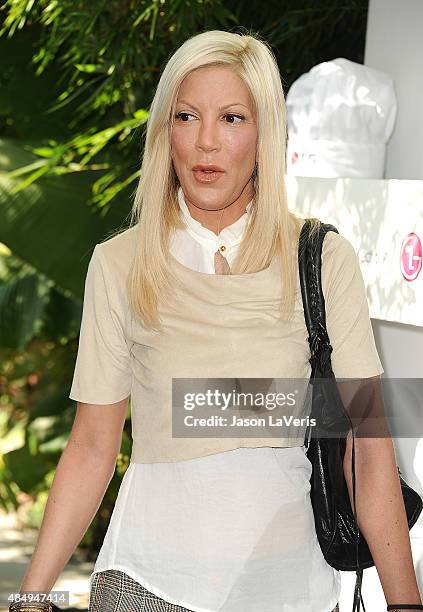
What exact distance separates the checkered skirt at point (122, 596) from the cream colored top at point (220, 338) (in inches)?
6.7

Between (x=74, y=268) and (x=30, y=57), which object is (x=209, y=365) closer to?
(x=74, y=268)

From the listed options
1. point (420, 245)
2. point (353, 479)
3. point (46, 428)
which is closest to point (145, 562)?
point (353, 479)

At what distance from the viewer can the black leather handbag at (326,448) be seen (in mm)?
1615

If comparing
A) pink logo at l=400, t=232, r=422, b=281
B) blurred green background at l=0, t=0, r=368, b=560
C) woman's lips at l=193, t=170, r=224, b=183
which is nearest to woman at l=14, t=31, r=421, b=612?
woman's lips at l=193, t=170, r=224, b=183

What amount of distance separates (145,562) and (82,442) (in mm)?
213

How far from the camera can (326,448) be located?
166 centimetres

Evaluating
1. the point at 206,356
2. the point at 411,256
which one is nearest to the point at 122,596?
the point at 206,356

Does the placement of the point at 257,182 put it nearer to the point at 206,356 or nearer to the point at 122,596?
the point at 206,356

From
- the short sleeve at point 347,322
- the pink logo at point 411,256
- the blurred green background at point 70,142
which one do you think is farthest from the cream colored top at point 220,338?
the blurred green background at point 70,142

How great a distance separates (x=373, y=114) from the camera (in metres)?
2.59

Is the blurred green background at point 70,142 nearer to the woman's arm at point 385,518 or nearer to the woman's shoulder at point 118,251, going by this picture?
the woman's shoulder at point 118,251

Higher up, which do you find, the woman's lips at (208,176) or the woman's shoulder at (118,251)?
the woman's lips at (208,176)

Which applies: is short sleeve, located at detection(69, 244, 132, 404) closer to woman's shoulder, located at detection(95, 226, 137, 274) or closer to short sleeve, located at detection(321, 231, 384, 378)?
woman's shoulder, located at detection(95, 226, 137, 274)

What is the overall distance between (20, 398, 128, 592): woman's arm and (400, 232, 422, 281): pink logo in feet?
2.58
